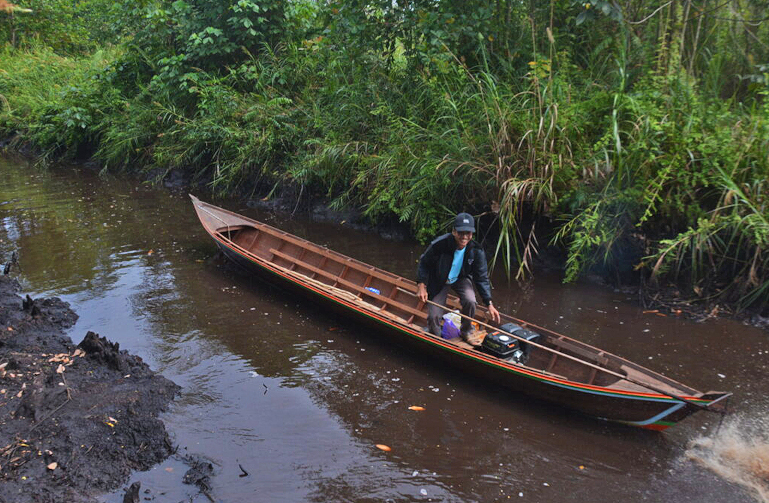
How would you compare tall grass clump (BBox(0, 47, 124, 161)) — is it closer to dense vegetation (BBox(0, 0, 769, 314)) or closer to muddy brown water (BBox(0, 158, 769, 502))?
dense vegetation (BBox(0, 0, 769, 314))

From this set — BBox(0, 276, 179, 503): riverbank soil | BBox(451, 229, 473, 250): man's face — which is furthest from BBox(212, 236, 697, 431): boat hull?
BBox(0, 276, 179, 503): riverbank soil

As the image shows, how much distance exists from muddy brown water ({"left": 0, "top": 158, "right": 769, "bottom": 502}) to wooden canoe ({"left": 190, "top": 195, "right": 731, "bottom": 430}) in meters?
0.27

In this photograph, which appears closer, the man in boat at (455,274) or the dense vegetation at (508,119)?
the man in boat at (455,274)

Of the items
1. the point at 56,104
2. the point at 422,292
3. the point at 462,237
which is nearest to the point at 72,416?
the point at 422,292

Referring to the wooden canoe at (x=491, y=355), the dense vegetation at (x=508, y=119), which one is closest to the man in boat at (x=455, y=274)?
the wooden canoe at (x=491, y=355)

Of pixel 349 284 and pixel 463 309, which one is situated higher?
pixel 463 309

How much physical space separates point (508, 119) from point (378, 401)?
4428 millimetres

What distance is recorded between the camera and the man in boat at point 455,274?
610 centimetres

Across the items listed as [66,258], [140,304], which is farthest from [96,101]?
[140,304]

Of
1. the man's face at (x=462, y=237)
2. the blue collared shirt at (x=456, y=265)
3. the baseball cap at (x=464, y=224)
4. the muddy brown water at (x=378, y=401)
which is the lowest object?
the muddy brown water at (x=378, y=401)

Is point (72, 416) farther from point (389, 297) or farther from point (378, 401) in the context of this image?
point (389, 297)

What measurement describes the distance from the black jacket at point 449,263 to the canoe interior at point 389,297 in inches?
19.8

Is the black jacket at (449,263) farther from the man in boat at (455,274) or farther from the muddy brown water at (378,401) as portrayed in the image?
the muddy brown water at (378,401)

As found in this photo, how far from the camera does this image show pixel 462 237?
233 inches
